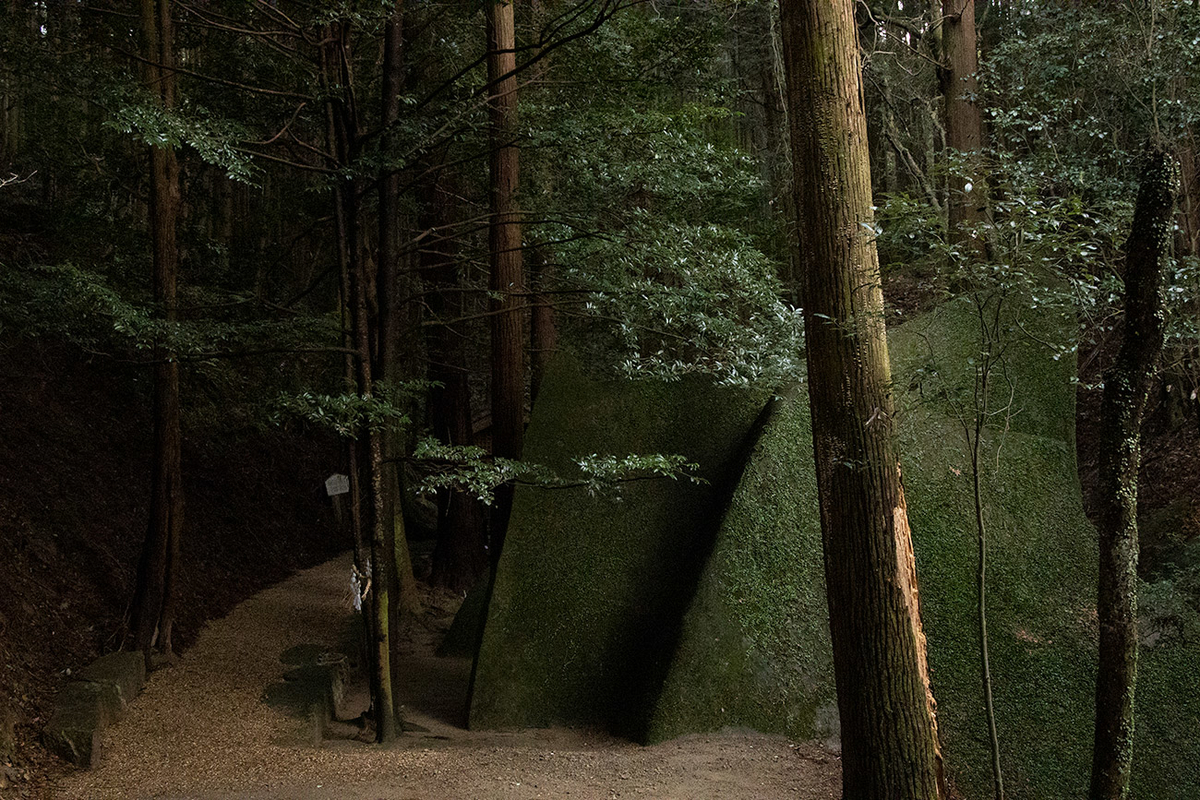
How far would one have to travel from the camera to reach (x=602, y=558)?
7645mm

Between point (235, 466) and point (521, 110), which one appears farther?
point (235, 466)

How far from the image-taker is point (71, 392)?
33.9 feet

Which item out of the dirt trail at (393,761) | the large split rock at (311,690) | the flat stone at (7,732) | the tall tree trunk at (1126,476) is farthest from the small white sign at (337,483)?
the tall tree trunk at (1126,476)

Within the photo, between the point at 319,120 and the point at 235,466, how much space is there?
21.0 feet

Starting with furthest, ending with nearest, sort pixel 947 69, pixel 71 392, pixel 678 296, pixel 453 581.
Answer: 1. pixel 453 581
2. pixel 71 392
3. pixel 947 69
4. pixel 678 296

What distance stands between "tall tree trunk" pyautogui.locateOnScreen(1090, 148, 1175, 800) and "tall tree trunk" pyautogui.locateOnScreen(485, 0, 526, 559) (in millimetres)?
5478

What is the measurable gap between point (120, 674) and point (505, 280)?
473 centimetres

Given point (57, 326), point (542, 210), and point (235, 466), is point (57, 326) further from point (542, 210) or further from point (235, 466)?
point (235, 466)

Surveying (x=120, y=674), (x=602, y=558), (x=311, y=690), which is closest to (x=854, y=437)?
(x=602, y=558)

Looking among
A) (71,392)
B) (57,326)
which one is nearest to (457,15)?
(57,326)

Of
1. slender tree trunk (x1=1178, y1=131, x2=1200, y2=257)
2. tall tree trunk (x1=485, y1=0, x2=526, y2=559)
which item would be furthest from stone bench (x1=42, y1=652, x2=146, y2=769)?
slender tree trunk (x1=1178, y1=131, x2=1200, y2=257)

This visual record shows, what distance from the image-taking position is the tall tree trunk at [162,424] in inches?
292

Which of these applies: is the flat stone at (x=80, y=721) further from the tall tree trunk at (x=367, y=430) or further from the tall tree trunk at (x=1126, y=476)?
the tall tree trunk at (x=1126, y=476)

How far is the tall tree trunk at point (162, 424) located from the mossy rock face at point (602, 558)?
286cm
